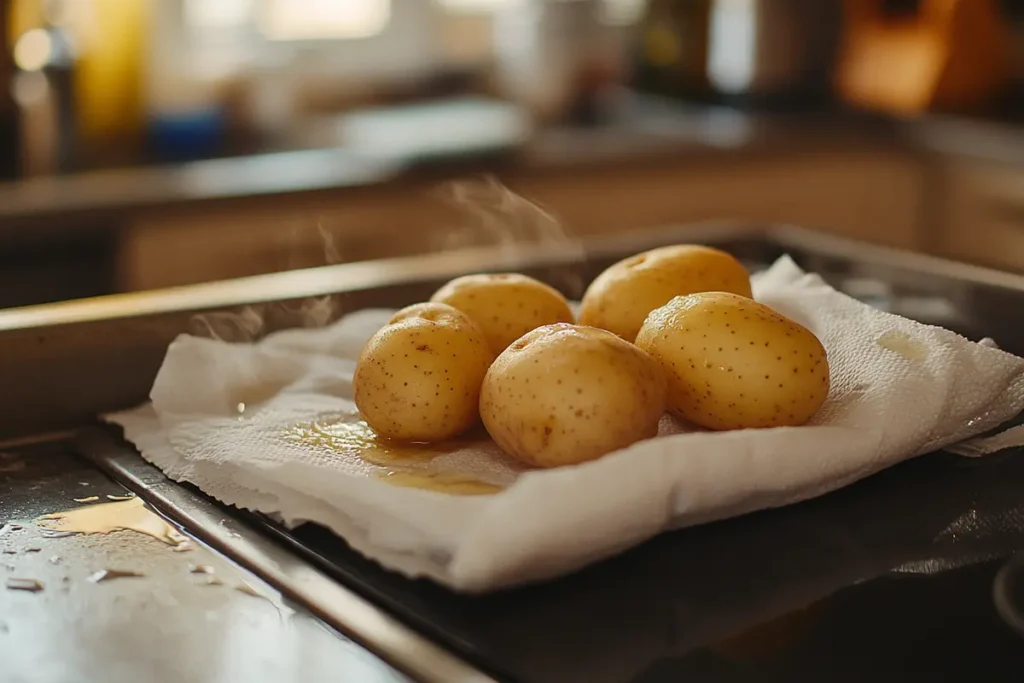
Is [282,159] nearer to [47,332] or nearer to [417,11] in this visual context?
[417,11]

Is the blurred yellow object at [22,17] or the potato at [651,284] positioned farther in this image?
the blurred yellow object at [22,17]

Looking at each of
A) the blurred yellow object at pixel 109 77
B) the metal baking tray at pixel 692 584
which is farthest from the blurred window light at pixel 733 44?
the metal baking tray at pixel 692 584

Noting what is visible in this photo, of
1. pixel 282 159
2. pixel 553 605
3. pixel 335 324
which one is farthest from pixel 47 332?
pixel 282 159

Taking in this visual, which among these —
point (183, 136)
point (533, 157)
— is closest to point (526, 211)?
point (533, 157)

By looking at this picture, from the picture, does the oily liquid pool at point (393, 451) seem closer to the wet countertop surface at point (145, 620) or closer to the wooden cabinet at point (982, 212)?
the wet countertop surface at point (145, 620)

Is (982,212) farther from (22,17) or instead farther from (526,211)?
(22,17)
